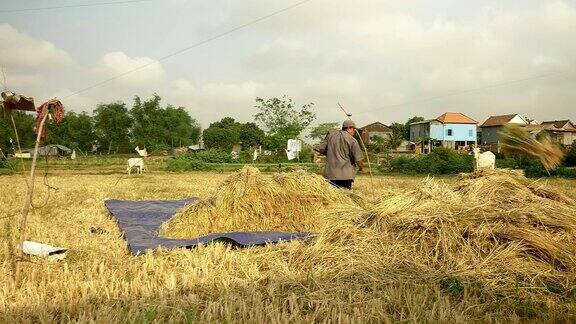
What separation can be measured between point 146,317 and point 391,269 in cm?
238

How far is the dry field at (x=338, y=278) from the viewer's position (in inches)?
141

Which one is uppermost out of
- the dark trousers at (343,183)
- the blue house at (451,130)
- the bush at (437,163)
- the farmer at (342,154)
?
the blue house at (451,130)

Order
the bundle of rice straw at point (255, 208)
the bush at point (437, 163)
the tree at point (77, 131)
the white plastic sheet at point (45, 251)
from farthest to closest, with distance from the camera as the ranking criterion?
1. the tree at point (77, 131)
2. the bush at point (437, 163)
3. the bundle of rice straw at point (255, 208)
4. the white plastic sheet at point (45, 251)

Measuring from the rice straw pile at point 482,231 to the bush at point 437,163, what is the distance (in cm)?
2620

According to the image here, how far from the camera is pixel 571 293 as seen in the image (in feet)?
13.8

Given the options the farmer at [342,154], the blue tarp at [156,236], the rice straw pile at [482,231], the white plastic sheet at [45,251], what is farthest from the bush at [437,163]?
the white plastic sheet at [45,251]

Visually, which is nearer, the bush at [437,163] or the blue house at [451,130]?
the bush at [437,163]

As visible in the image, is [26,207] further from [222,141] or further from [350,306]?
[222,141]

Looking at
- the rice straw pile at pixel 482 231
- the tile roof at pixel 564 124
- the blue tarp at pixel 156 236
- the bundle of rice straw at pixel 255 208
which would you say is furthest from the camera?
the tile roof at pixel 564 124

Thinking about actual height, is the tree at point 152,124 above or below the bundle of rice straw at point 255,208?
above

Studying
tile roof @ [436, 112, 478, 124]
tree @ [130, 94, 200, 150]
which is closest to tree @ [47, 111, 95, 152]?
tree @ [130, 94, 200, 150]

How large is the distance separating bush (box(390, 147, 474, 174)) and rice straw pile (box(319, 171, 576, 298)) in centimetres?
2620

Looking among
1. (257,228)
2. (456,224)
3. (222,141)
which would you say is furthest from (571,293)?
(222,141)

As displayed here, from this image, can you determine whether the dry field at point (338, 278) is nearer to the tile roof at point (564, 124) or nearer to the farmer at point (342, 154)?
the farmer at point (342, 154)
